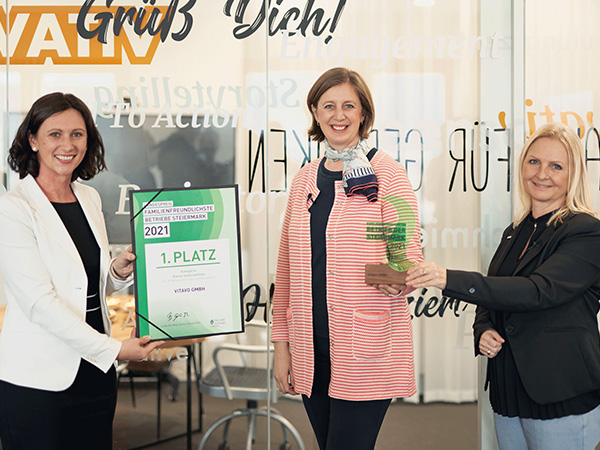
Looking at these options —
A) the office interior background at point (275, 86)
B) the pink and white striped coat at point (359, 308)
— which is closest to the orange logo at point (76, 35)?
the office interior background at point (275, 86)

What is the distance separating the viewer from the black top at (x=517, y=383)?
1.90 metres

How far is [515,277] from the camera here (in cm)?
193

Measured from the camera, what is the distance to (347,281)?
193 centimetres

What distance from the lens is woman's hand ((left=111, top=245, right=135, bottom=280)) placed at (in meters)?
2.09

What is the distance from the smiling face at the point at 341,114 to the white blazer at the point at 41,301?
997mm

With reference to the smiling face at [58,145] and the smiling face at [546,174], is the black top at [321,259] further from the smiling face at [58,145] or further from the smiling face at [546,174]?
the smiling face at [58,145]

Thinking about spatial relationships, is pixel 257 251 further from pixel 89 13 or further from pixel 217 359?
pixel 89 13

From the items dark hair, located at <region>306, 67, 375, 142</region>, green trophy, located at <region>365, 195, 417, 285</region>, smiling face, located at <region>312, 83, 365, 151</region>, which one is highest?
dark hair, located at <region>306, 67, 375, 142</region>

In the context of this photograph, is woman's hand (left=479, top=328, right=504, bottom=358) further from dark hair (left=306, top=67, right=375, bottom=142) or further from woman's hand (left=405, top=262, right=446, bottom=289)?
dark hair (left=306, top=67, right=375, bottom=142)

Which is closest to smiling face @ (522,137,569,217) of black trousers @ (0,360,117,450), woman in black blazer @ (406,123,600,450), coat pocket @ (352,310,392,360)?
woman in black blazer @ (406,123,600,450)

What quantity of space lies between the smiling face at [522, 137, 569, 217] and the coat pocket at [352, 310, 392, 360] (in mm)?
693

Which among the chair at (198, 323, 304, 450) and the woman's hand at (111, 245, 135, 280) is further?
the chair at (198, 323, 304, 450)

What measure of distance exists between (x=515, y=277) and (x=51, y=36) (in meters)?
2.50

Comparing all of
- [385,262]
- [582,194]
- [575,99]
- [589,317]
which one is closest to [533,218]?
[582,194]
